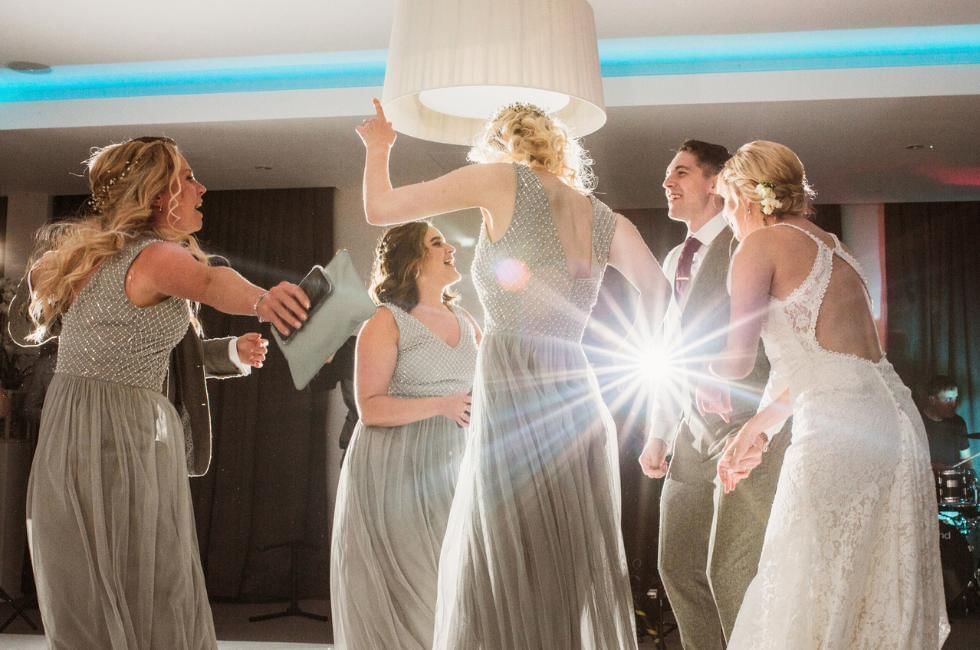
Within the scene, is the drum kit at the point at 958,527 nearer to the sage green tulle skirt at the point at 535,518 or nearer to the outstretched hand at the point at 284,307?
the sage green tulle skirt at the point at 535,518

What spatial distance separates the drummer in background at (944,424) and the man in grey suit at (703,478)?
12.1ft

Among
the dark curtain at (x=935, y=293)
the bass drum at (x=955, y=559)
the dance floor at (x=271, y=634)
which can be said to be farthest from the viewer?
the dark curtain at (x=935, y=293)

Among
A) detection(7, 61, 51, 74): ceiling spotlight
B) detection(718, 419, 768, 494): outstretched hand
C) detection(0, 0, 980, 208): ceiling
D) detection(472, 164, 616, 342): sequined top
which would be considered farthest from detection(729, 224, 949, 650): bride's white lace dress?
detection(7, 61, 51, 74): ceiling spotlight

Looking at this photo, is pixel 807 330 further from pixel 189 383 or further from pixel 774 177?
pixel 189 383

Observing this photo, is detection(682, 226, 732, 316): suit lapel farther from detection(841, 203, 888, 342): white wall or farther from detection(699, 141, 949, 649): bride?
detection(841, 203, 888, 342): white wall

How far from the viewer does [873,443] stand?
6.51 ft

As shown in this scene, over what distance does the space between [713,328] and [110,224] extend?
4.95ft

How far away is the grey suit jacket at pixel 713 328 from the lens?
2.57 metres

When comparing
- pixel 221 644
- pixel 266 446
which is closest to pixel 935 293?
pixel 266 446

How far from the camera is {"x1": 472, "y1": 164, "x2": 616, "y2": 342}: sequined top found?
6.71 feet

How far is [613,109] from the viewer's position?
4.64 m

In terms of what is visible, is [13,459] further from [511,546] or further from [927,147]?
[927,147]

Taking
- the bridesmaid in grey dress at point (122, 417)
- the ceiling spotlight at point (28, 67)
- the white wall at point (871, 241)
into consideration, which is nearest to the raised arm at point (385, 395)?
the bridesmaid in grey dress at point (122, 417)

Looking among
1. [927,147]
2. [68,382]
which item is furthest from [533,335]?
[927,147]
